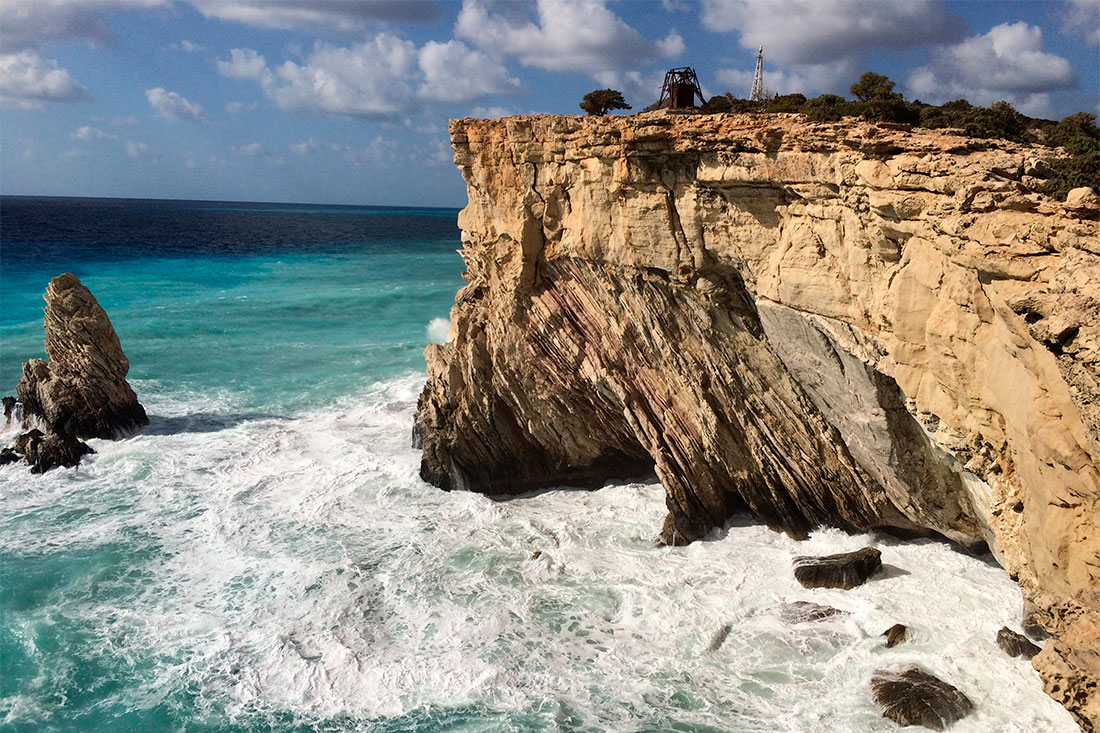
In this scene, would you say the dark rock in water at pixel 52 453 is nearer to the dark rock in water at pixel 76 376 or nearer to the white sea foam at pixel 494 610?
the white sea foam at pixel 494 610

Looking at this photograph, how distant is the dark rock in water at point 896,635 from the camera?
50.8ft

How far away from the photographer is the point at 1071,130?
16516mm

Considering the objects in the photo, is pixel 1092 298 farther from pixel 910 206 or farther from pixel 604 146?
pixel 604 146

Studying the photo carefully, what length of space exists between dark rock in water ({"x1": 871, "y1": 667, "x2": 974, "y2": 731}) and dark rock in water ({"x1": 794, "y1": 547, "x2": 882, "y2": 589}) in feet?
9.90

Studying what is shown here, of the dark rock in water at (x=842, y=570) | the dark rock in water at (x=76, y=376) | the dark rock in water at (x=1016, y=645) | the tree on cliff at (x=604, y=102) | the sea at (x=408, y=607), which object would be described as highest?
the tree on cliff at (x=604, y=102)

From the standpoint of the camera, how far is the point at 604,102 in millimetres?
22219

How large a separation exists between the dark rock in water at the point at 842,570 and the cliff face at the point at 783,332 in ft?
4.47

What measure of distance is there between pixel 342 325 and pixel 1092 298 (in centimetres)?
4533

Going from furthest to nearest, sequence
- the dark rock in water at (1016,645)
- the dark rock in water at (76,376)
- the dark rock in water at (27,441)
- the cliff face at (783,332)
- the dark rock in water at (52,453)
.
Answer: the dark rock in water at (76,376) < the dark rock in water at (27,441) < the dark rock in water at (52,453) < the dark rock in water at (1016,645) < the cliff face at (783,332)

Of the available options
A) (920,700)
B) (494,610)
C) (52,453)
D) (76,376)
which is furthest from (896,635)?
(76,376)

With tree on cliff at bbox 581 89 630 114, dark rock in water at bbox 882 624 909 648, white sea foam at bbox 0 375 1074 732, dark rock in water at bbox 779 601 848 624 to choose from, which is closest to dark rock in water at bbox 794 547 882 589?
white sea foam at bbox 0 375 1074 732

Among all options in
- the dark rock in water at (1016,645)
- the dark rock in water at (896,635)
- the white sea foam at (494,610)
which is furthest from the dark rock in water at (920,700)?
the dark rock in water at (1016,645)

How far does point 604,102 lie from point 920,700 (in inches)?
659

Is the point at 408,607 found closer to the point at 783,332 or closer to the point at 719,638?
the point at 719,638
